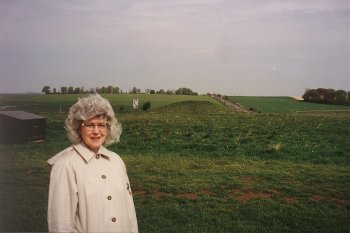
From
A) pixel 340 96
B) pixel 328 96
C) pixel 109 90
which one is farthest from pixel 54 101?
pixel 340 96

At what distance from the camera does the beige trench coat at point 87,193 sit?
2773mm

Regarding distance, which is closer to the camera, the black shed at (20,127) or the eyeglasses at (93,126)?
the eyeglasses at (93,126)

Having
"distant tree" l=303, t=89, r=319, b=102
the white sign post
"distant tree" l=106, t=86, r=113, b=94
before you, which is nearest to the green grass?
"distant tree" l=303, t=89, r=319, b=102

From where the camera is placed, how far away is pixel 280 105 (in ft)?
83.9

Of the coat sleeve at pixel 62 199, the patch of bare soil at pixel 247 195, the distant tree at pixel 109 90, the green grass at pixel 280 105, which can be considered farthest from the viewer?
the green grass at pixel 280 105

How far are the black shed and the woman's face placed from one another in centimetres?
667

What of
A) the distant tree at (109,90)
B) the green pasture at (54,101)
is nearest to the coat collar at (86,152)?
the green pasture at (54,101)

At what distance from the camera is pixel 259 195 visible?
7871 mm

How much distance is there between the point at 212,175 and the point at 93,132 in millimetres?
6677

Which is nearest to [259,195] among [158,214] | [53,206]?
[158,214]

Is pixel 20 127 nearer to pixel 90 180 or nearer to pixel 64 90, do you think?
pixel 64 90

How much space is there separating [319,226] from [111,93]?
5832mm

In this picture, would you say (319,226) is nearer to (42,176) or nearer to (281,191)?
(281,191)

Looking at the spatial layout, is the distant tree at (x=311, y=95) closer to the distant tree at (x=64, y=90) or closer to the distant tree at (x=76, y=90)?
the distant tree at (x=76, y=90)
